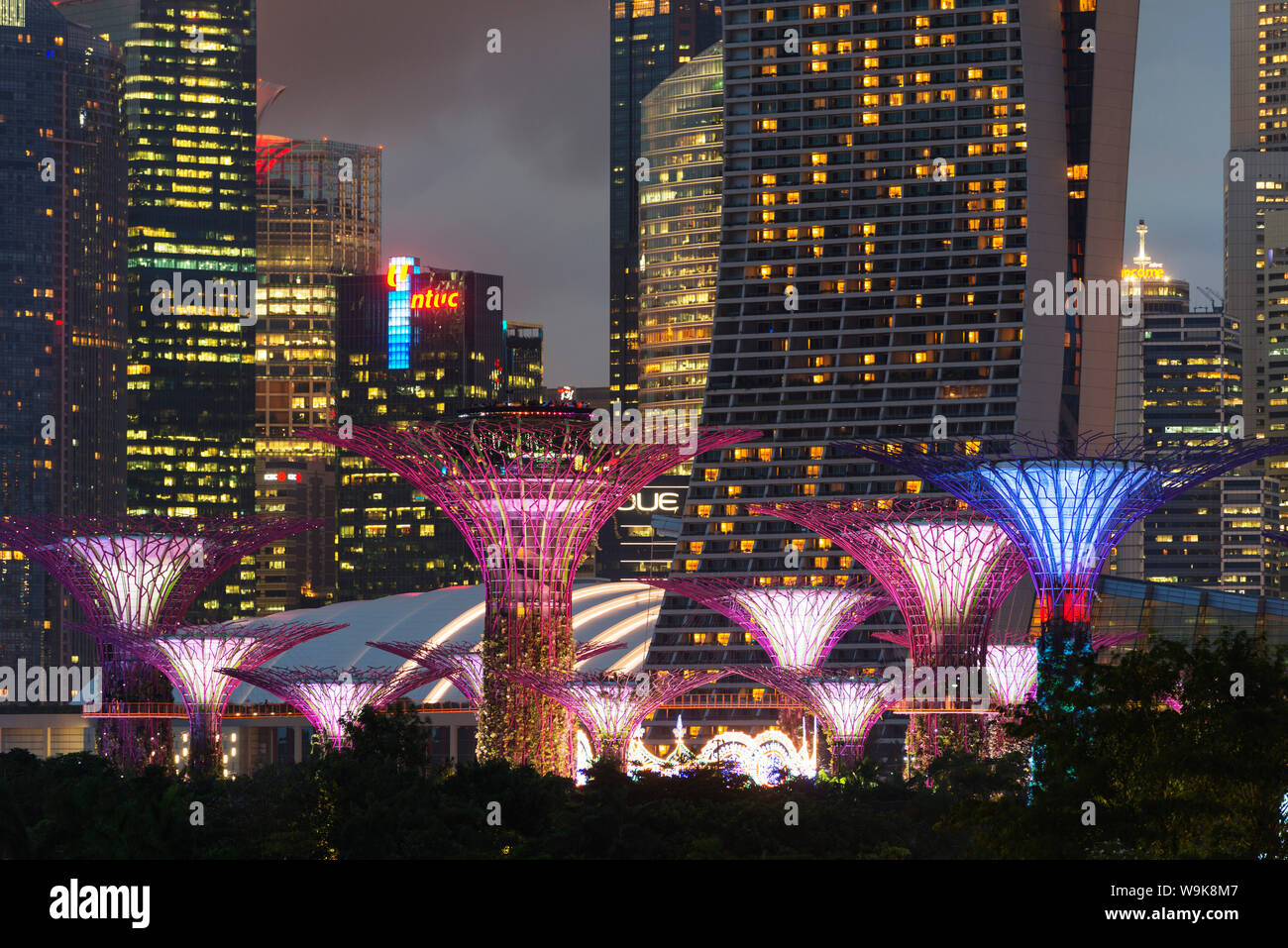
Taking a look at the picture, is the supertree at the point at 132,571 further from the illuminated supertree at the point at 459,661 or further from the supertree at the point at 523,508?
the supertree at the point at 523,508

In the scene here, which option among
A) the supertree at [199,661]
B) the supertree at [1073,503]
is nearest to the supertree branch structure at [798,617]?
the supertree at [1073,503]

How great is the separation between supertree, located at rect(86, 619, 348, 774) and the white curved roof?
45.7 metres

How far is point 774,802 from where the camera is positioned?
6238 centimetres

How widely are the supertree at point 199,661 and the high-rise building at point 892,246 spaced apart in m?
63.2

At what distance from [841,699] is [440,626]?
6664 centimetres

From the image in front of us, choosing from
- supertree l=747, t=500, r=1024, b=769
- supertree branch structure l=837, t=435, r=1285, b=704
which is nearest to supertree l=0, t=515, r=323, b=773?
supertree l=747, t=500, r=1024, b=769

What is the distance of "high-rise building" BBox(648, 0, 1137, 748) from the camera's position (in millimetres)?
154875

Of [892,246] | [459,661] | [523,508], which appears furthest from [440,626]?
[523,508]

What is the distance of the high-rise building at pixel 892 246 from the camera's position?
154875 mm

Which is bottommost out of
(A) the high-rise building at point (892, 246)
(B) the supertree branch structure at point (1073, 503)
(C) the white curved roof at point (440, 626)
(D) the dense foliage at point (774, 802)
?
(C) the white curved roof at point (440, 626)

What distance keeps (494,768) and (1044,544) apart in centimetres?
2101

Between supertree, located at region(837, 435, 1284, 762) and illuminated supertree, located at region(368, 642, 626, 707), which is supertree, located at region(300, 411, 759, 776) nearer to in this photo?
illuminated supertree, located at region(368, 642, 626, 707)
